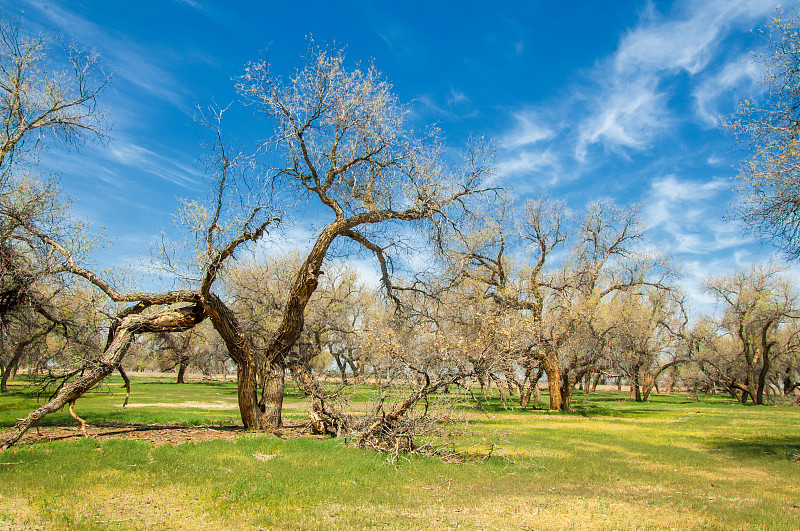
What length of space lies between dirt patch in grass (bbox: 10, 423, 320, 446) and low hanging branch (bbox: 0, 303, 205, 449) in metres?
0.71

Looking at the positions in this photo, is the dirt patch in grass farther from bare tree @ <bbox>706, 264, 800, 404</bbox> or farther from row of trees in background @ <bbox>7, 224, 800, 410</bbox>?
bare tree @ <bbox>706, 264, 800, 404</bbox>

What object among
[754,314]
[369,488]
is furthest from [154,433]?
[754,314]

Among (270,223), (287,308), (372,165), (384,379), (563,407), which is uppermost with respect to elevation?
(372,165)

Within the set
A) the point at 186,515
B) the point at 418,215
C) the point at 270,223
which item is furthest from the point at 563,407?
the point at 186,515

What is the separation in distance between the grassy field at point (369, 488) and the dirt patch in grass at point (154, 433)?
782mm

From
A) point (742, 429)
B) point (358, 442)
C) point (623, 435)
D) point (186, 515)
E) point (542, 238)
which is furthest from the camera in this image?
point (542, 238)

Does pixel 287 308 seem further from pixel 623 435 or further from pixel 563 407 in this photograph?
pixel 563 407

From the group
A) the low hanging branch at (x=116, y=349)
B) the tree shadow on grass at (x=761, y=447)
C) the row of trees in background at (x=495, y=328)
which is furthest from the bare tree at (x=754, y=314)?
the low hanging branch at (x=116, y=349)

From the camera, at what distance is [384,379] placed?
40.1 feet

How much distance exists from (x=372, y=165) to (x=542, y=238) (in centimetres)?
1805

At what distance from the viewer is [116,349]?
12.4 metres

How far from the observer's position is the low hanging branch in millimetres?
10969

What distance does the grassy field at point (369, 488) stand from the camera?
668 cm

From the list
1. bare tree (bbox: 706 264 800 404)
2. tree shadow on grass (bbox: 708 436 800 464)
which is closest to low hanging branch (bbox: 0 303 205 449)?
tree shadow on grass (bbox: 708 436 800 464)
